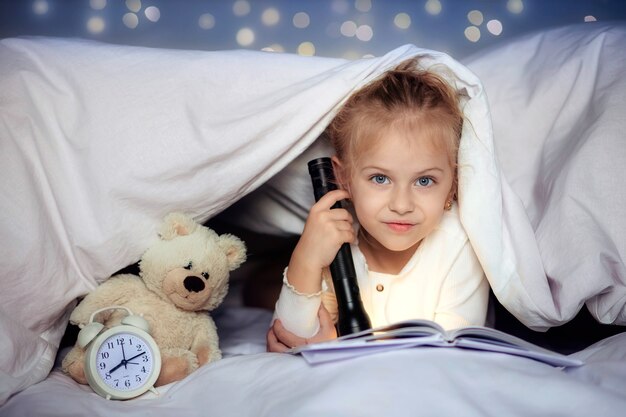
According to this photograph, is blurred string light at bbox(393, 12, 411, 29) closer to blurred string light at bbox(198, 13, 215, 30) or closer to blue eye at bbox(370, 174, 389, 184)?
blurred string light at bbox(198, 13, 215, 30)

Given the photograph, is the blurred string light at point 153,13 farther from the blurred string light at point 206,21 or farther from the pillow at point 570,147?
the pillow at point 570,147

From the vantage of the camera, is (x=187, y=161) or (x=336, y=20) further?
(x=336, y=20)

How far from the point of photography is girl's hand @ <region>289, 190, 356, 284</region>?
1252 mm

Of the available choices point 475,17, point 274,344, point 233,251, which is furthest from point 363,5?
point 274,344

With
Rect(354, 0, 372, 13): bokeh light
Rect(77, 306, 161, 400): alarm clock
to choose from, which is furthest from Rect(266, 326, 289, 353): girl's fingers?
Rect(354, 0, 372, 13): bokeh light

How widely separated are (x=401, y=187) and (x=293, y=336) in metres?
0.33

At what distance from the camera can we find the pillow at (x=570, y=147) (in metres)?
1.20

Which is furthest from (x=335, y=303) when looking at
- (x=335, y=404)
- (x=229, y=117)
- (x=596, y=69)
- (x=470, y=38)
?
(x=470, y=38)

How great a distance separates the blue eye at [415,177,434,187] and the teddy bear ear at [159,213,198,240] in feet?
1.33

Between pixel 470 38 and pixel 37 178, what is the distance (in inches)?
47.2

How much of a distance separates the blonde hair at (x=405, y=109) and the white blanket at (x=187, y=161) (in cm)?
3

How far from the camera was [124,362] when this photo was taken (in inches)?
43.6

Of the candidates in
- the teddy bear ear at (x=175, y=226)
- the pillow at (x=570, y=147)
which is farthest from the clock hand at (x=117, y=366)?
the pillow at (x=570, y=147)

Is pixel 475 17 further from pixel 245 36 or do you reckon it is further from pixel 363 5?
pixel 245 36
